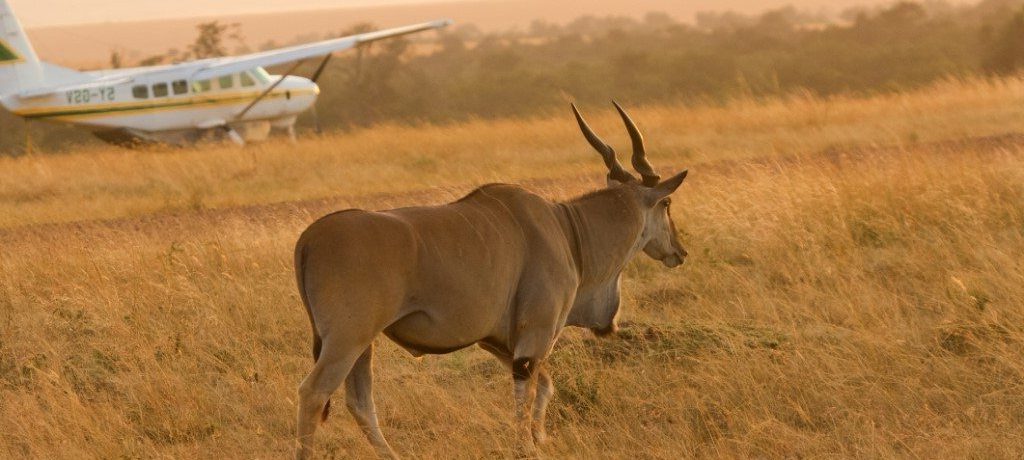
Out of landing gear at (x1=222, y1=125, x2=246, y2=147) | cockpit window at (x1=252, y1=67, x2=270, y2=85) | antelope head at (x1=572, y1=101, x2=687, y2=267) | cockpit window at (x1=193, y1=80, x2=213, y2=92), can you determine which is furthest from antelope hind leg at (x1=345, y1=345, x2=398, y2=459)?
cockpit window at (x1=252, y1=67, x2=270, y2=85)

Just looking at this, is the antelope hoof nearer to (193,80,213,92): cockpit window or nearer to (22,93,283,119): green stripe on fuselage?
(22,93,283,119): green stripe on fuselage

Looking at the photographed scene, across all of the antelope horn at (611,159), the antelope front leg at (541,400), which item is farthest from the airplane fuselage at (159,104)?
the antelope front leg at (541,400)

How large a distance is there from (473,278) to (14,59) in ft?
76.0

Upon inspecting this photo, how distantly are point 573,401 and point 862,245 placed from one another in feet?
13.5

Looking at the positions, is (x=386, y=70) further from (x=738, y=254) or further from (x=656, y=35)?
(x=656, y=35)

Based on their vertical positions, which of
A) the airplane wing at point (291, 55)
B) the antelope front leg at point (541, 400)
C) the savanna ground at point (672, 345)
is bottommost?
the airplane wing at point (291, 55)

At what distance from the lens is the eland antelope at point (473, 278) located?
548 cm

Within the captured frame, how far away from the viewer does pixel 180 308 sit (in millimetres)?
8906

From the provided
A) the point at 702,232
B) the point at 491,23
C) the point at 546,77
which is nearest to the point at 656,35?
the point at 546,77

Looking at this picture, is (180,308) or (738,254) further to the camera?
(738,254)

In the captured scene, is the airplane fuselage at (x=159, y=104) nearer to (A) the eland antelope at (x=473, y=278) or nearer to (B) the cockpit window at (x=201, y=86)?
(B) the cockpit window at (x=201, y=86)

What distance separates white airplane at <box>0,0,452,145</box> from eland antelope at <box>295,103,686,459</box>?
19484 millimetres

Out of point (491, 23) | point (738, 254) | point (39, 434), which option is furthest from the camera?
point (491, 23)

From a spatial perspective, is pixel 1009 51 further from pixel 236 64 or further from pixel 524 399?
pixel 524 399
